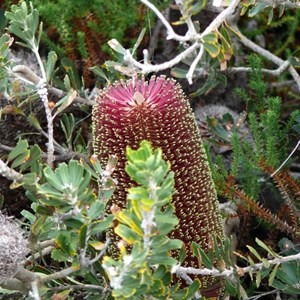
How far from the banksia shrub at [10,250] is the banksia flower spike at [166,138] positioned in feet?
0.63

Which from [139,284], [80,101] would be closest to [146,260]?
[139,284]

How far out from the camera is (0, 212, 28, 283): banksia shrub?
3.71 feet

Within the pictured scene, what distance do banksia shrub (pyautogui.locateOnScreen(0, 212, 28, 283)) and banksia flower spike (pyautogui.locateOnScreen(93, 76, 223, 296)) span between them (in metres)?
0.19

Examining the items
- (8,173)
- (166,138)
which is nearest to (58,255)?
(8,173)

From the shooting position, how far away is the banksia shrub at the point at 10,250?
3.71 feet

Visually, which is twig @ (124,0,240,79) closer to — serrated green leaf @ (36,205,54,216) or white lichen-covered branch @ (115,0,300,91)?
white lichen-covered branch @ (115,0,300,91)

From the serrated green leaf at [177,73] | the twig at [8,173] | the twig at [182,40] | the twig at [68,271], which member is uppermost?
the twig at [182,40]

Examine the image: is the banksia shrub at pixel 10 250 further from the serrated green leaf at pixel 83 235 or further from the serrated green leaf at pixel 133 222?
the serrated green leaf at pixel 133 222

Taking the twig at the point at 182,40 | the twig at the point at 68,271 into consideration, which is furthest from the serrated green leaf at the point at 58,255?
the twig at the point at 182,40

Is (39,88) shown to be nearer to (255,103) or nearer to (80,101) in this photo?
(80,101)

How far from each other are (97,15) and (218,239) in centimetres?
80

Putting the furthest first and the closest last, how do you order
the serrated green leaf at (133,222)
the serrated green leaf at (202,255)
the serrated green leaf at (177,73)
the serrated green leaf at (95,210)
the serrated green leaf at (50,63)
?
the serrated green leaf at (177,73) < the serrated green leaf at (50,63) < the serrated green leaf at (202,255) < the serrated green leaf at (95,210) < the serrated green leaf at (133,222)

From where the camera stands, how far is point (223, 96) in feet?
6.63

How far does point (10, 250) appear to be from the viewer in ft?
3.74
